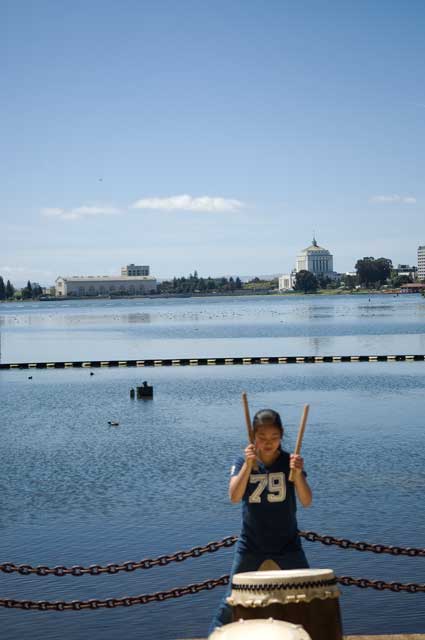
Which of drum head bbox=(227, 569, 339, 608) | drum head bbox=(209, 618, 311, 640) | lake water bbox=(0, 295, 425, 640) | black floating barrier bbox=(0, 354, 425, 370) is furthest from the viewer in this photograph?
black floating barrier bbox=(0, 354, 425, 370)

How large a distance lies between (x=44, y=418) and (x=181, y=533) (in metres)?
29.8

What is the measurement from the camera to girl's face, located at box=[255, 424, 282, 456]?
7633mm

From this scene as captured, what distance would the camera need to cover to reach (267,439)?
766 centimetres

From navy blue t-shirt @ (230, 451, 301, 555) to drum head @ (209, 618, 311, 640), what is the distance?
1090mm

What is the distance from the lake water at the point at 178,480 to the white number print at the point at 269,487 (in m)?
10.2

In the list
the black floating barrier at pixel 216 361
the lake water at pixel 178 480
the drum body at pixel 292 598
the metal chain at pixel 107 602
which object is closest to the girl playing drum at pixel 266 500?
the drum body at pixel 292 598

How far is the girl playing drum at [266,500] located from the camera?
25.0 ft

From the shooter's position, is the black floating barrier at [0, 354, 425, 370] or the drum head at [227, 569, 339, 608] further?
the black floating barrier at [0, 354, 425, 370]

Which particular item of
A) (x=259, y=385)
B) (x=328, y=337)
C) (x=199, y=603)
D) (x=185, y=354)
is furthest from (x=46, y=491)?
(x=328, y=337)

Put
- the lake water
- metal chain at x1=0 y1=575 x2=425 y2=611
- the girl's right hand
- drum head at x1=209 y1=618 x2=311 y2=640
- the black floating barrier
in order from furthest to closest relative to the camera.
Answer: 1. the black floating barrier
2. the lake water
3. metal chain at x1=0 y1=575 x2=425 y2=611
4. the girl's right hand
5. drum head at x1=209 y1=618 x2=311 y2=640

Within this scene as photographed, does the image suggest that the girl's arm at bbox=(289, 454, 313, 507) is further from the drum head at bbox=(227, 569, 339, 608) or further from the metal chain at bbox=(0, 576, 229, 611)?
the metal chain at bbox=(0, 576, 229, 611)

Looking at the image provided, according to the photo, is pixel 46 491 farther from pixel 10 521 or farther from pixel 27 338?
pixel 27 338

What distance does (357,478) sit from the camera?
31062 mm

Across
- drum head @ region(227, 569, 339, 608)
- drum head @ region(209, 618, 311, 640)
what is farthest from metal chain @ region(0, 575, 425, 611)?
drum head @ region(209, 618, 311, 640)
